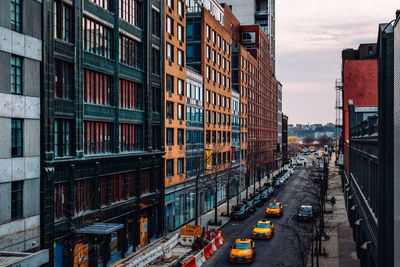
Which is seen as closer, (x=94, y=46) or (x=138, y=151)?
(x=94, y=46)

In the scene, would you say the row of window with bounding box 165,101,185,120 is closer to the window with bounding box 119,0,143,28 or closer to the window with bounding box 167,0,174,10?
the window with bounding box 119,0,143,28

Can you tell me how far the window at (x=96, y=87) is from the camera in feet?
101

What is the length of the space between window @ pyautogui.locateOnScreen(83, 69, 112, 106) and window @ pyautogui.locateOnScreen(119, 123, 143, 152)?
122 inches

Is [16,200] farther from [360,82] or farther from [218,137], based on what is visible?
[360,82]

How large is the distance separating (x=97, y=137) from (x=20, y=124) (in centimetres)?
851

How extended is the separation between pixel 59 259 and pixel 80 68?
12.7m

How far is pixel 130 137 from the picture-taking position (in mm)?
36969

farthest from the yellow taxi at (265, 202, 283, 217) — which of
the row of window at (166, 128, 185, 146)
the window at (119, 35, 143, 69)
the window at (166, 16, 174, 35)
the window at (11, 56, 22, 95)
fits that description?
the window at (11, 56, 22, 95)

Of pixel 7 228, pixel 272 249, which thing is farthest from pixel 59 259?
pixel 272 249

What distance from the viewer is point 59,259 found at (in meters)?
26.7

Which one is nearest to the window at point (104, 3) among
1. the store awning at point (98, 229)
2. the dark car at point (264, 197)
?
the store awning at point (98, 229)

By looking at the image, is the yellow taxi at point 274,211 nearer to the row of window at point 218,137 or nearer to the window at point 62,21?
the row of window at point 218,137

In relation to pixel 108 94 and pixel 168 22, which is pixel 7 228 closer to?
pixel 108 94

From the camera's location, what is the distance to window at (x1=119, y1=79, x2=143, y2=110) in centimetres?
3572
